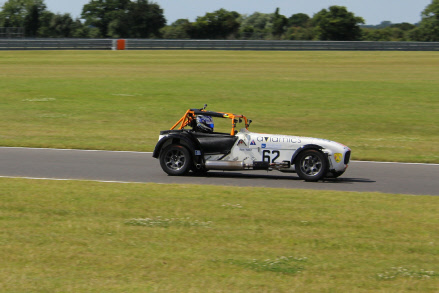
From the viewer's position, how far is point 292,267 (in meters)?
6.89

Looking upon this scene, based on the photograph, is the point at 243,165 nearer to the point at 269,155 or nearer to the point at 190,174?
the point at 269,155

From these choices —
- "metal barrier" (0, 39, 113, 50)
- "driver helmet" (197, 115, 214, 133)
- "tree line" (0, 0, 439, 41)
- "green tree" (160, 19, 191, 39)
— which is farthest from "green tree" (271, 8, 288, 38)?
"driver helmet" (197, 115, 214, 133)

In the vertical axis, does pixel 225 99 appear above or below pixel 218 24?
below

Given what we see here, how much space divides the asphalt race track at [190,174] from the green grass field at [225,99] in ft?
4.48

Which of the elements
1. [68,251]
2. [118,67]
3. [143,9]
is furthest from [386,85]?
[143,9]

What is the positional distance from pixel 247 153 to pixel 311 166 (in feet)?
3.86

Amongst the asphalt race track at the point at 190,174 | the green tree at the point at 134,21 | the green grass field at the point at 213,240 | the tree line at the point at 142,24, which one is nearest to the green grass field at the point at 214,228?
the green grass field at the point at 213,240

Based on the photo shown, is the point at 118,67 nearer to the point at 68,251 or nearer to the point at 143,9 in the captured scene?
the point at 68,251

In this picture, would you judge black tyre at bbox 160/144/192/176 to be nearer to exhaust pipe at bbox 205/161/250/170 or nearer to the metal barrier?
exhaust pipe at bbox 205/161/250/170

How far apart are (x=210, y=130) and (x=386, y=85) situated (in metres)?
19.0

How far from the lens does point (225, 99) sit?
26.3m

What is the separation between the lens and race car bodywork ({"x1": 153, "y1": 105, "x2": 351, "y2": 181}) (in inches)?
480

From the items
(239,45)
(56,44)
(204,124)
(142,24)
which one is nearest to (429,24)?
(142,24)

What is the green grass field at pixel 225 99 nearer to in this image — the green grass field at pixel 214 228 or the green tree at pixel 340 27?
the green grass field at pixel 214 228
